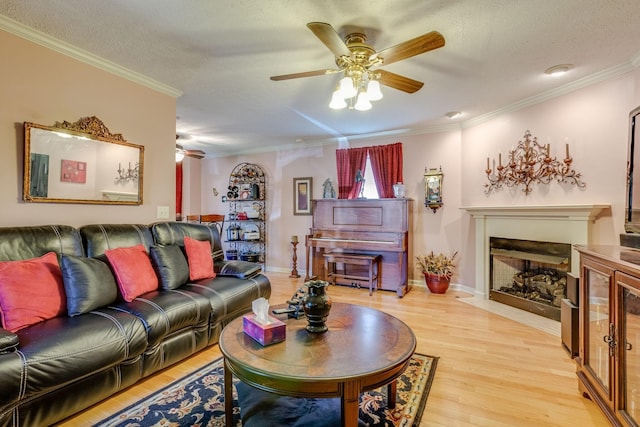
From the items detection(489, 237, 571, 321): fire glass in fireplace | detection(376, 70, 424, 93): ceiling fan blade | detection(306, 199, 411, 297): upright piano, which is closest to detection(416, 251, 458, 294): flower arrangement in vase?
detection(306, 199, 411, 297): upright piano

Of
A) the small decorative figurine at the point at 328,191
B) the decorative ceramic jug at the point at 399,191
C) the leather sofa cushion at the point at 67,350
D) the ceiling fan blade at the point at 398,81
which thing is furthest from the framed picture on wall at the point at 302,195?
the leather sofa cushion at the point at 67,350

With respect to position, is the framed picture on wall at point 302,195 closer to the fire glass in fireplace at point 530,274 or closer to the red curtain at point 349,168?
the red curtain at point 349,168

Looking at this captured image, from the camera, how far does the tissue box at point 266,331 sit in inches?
59.4

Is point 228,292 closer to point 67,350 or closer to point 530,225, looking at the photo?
point 67,350

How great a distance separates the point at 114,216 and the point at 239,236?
3.30 metres

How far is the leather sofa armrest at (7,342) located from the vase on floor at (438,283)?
4.09m

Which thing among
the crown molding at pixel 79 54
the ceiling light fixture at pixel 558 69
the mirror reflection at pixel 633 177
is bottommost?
the mirror reflection at pixel 633 177

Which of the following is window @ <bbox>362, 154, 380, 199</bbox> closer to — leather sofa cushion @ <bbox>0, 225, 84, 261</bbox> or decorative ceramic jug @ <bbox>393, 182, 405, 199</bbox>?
decorative ceramic jug @ <bbox>393, 182, 405, 199</bbox>

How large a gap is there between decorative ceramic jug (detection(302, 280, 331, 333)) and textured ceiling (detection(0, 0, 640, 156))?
65.4 inches

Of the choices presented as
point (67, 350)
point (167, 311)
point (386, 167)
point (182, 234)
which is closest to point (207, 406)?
point (167, 311)

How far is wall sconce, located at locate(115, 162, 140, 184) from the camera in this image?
279 cm

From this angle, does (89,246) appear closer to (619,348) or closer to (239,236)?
(619,348)

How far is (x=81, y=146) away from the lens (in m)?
2.51

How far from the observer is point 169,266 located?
2.56 m
